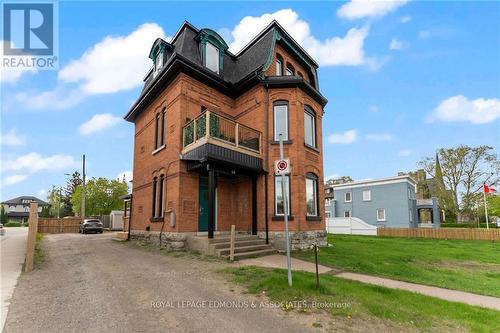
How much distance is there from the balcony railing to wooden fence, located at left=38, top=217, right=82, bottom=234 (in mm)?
23844

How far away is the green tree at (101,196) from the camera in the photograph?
40.4 m

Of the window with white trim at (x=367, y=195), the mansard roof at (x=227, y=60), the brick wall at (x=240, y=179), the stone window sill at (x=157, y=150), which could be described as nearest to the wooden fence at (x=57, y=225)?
the brick wall at (x=240, y=179)

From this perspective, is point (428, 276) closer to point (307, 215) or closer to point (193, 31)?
point (307, 215)

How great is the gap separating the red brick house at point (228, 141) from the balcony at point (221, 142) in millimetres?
45

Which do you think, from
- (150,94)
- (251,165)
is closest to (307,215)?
(251,165)

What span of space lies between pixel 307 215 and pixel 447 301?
25.0 ft

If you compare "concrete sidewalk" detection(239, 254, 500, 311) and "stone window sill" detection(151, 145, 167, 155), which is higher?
"stone window sill" detection(151, 145, 167, 155)

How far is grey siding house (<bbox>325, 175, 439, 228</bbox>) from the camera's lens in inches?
1271

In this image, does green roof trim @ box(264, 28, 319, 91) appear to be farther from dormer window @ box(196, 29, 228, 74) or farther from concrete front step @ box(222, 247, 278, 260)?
concrete front step @ box(222, 247, 278, 260)

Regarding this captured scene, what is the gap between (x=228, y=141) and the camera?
12422mm

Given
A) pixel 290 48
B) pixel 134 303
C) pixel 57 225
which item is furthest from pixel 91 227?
pixel 134 303

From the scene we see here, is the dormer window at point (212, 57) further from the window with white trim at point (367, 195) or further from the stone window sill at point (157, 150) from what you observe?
the window with white trim at point (367, 195)

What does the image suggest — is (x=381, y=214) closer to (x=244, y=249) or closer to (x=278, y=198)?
(x=278, y=198)

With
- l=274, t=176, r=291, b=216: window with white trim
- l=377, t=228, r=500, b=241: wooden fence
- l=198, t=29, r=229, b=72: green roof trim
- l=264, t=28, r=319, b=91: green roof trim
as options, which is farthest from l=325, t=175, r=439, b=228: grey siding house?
l=198, t=29, r=229, b=72: green roof trim
